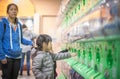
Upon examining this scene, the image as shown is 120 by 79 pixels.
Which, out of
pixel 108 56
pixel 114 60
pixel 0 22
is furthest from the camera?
pixel 0 22

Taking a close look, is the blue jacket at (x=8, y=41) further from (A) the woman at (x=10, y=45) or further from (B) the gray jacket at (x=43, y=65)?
(B) the gray jacket at (x=43, y=65)

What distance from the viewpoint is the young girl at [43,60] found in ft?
10.5

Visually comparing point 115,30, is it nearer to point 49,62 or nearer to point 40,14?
point 49,62

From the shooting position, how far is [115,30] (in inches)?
43.6

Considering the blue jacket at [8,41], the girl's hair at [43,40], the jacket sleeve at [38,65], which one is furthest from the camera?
the blue jacket at [8,41]

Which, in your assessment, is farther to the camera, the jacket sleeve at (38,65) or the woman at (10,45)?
the woman at (10,45)

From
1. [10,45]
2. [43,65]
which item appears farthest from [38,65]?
[10,45]

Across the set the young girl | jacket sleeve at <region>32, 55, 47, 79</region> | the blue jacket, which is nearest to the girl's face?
the young girl

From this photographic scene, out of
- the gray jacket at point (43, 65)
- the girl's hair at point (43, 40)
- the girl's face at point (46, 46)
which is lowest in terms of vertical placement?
the gray jacket at point (43, 65)

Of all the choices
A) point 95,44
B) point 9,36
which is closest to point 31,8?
point 9,36

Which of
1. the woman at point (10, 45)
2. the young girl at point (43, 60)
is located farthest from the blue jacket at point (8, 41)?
the young girl at point (43, 60)

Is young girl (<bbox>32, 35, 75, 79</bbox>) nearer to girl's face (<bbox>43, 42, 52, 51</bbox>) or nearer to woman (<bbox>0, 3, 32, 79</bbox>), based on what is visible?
girl's face (<bbox>43, 42, 52, 51</bbox>)

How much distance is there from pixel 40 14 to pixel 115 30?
9.51 meters

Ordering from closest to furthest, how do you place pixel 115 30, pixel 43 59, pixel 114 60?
pixel 115 30, pixel 114 60, pixel 43 59
